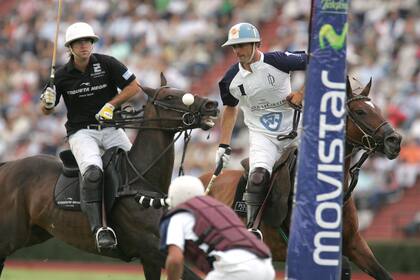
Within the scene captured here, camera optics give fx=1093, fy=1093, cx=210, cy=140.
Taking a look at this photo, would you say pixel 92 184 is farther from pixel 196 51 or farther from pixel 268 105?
pixel 196 51

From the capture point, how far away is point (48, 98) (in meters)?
11.3

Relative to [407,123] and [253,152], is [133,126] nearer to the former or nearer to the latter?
[253,152]

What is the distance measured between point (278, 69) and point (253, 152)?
2.93ft

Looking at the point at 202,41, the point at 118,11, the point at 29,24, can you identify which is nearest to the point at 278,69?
the point at 202,41

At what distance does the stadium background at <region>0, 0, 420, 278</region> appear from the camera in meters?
19.3

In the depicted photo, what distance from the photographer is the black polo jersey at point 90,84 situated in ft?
38.1

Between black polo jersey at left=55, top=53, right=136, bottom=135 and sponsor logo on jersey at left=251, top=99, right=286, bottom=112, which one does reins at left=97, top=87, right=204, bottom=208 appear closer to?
black polo jersey at left=55, top=53, right=136, bottom=135

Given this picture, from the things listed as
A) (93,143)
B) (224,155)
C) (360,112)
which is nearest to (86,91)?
(93,143)

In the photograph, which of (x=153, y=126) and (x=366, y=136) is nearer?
(x=366, y=136)

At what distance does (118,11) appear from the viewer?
27.5m

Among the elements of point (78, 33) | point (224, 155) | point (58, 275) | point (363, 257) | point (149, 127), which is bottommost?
point (58, 275)

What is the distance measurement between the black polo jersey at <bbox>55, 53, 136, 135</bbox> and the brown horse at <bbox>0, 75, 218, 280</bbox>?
17.0 inches

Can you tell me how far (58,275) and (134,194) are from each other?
799cm

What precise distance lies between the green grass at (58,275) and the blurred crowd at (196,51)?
8.95 ft
